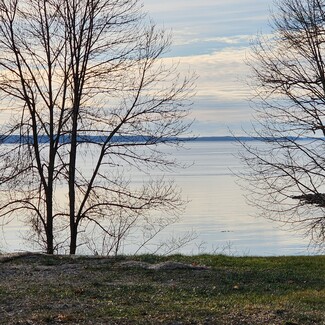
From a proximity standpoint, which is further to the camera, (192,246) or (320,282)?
(192,246)

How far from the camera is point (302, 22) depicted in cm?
1883

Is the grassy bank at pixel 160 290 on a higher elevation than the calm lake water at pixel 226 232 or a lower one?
→ lower

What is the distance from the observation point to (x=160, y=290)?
433 inches

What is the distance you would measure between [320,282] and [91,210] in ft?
27.1

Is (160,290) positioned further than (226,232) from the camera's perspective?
No

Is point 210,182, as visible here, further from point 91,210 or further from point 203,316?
point 203,316

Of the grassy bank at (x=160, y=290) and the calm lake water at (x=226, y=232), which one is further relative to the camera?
the calm lake water at (x=226, y=232)

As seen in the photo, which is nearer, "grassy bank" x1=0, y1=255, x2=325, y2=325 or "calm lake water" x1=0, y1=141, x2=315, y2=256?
"grassy bank" x1=0, y1=255, x2=325, y2=325

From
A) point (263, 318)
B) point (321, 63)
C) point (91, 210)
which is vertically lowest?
point (263, 318)

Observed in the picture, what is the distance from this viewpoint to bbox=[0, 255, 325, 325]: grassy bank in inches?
351

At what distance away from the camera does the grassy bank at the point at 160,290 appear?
29.2ft

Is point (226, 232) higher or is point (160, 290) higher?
point (226, 232)

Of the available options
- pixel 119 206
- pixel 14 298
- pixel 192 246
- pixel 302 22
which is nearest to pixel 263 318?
pixel 14 298

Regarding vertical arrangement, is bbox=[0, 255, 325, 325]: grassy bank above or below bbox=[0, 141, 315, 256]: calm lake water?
below
